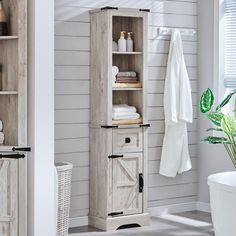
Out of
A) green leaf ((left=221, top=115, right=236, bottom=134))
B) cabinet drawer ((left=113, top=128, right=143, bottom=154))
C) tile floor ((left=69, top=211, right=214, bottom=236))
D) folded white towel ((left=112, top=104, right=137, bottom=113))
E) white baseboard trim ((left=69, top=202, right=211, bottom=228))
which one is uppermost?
folded white towel ((left=112, top=104, right=137, bottom=113))

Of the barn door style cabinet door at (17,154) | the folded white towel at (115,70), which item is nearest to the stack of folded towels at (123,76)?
the folded white towel at (115,70)

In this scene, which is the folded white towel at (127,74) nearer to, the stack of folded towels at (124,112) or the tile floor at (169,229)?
the stack of folded towels at (124,112)

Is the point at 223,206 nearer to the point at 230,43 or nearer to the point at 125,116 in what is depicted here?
the point at 125,116

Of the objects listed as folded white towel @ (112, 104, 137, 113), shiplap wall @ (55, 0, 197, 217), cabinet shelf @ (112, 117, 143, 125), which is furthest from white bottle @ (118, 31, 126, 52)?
cabinet shelf @ (112, 117, 143, 125)

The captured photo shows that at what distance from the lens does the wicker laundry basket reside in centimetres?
533

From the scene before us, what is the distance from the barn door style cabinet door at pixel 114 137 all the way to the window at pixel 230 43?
949 millimetres

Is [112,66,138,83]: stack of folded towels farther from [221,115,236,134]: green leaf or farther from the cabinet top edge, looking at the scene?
[221,115,236,134]: green leaf

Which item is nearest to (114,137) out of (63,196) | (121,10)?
(63,196)

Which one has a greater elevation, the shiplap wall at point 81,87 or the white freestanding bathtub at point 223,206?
the shiplap wall at point 81,87

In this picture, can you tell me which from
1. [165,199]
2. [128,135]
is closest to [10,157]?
[128,135]

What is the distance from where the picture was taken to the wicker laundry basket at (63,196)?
17.5 feet

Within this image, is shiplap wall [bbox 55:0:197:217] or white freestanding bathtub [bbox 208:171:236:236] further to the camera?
shiplap wall [bbox 55:0:197:217]

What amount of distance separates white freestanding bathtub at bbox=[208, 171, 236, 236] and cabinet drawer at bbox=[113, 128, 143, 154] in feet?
3.24

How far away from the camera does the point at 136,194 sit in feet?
19.4
